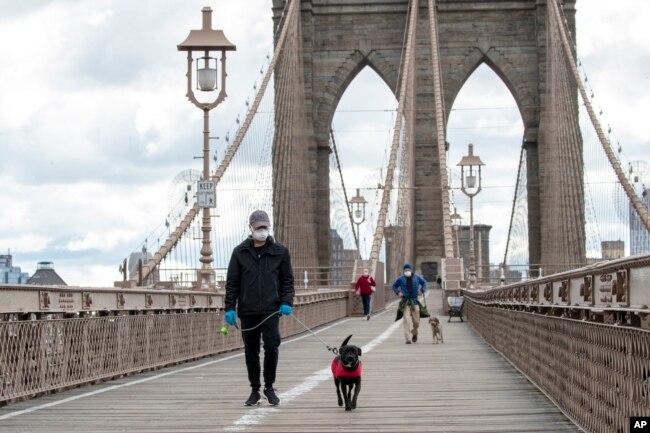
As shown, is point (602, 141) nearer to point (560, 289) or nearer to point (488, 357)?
point (488, 357)

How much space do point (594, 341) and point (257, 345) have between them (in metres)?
3.89

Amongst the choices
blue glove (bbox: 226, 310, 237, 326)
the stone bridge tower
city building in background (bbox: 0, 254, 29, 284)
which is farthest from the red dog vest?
the stone bridge tower

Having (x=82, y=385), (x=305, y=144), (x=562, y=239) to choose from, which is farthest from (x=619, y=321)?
(x=305, y=144)

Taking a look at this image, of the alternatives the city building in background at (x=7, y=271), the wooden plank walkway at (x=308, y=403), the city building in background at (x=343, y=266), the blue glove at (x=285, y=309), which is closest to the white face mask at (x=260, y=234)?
the blue glove at (x=285, y=309)

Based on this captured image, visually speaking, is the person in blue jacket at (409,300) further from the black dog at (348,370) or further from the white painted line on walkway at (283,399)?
the black dog at (348,370)

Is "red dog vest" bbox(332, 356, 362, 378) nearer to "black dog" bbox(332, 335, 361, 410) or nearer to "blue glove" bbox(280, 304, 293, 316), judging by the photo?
"black dog" bbox(332, 335, 361, 410)

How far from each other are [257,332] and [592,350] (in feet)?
12.3

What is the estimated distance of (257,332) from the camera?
12.1m

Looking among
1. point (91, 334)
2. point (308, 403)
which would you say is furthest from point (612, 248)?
point (308, 403)

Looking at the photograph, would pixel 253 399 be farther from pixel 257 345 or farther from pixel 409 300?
pixel 409 300

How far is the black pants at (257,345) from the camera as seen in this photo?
1196 cm

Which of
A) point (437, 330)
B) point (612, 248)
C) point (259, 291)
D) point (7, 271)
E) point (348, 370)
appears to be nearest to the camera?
point (348, 370)

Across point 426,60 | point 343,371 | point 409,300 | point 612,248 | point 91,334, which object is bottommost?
point 343,371

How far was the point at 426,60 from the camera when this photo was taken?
74812 millimetres
